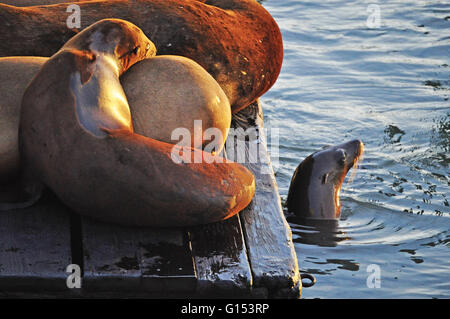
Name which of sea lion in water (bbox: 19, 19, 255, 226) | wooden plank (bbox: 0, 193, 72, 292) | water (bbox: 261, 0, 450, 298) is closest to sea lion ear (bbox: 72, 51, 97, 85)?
sea lion in water (bbox: 19, 19, 255, 226)

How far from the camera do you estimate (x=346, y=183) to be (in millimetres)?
5957

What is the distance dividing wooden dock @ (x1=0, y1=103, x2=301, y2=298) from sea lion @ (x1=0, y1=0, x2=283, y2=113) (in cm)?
Answer: 104

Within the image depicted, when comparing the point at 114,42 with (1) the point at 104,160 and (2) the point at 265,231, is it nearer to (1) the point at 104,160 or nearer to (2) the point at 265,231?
(1) the point at 104,160

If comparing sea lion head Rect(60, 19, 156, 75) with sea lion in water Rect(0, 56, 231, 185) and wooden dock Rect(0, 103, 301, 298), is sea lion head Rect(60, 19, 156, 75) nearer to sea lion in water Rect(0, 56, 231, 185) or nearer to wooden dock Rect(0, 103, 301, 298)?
sea lion in water Rect(0, 56, 231, 185)

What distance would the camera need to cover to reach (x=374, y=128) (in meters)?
7.02

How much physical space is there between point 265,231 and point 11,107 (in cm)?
122

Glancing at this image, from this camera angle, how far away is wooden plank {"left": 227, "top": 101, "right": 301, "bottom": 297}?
3129 mm

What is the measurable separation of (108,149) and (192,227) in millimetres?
499

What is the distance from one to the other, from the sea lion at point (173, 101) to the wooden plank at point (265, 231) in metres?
0.34

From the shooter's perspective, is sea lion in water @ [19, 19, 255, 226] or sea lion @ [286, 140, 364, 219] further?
sea lion @ [286, 140, 364, 219]

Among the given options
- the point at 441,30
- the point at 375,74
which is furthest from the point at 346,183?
the point at 441,30

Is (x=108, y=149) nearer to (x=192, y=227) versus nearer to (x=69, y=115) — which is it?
(x=69, y=115)

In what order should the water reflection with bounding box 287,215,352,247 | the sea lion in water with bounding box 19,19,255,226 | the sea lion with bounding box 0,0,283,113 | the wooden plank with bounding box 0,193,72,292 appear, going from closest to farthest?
the wooden plank with bounding box 0,193,72,292 < the sea lion in water with bounding box 19,19,255,226 < the sea lion with bounding box 0,0,283,113 < the water reflection with bounding box 287,215,352,247
